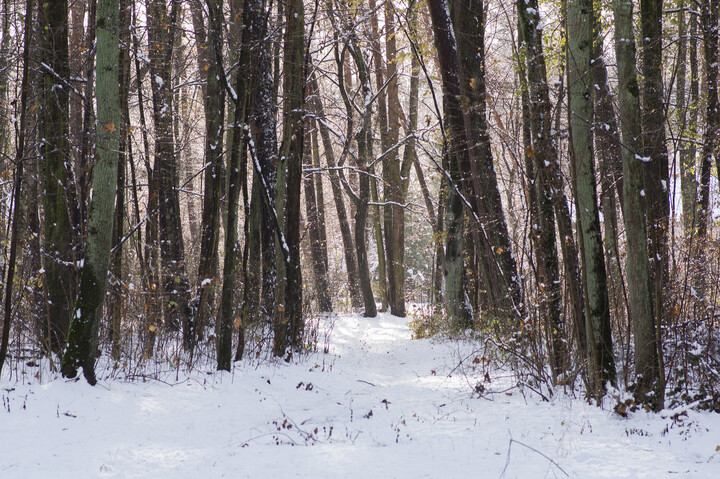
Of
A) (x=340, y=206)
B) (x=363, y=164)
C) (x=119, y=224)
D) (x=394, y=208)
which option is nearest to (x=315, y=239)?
(x=340, y=206)

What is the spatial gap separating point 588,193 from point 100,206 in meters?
5.00

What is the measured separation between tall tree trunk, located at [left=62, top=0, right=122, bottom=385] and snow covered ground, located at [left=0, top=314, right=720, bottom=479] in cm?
44

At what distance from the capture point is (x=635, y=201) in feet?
16.4

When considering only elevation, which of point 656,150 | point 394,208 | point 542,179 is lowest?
point 542,179

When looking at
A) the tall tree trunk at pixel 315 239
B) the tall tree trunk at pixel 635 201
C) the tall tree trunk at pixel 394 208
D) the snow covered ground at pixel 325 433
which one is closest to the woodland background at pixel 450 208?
the tall tree trunk at pixel 635 201

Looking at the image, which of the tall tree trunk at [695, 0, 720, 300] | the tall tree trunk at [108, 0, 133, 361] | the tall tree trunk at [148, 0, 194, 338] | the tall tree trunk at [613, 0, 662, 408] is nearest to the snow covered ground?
the tall tree trunk at [613, 0, 662, 408]

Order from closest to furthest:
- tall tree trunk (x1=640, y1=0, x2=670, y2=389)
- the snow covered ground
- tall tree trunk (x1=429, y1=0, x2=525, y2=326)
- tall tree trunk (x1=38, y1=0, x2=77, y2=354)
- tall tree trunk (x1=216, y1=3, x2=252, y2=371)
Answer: the snow covered ground → tall tree trunk (x1=640, y1=0, x2=670, y2=389) → tall tree trunk (x1=38, y1=0, x2=77, y2=354) → tall tree trunk (x1=216, y1=3, x2=252, y2=371) → tall tree trunk (x1=429, y1=0, x2=525, y2=326)

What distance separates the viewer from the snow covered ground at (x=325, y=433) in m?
3.91

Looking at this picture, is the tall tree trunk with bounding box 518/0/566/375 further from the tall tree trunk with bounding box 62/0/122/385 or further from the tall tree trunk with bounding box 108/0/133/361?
the tall tree trunk with bounding box 108/0/133/361

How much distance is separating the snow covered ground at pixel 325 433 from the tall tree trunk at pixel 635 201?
65cm

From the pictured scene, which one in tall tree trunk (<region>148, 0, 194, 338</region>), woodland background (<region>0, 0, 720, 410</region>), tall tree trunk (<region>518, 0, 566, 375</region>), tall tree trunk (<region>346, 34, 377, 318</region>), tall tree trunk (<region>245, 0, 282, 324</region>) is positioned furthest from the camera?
tall tree trunk (<region>346, 34, 377, 318</region>)

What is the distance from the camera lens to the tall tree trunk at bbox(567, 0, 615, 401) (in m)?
5.30

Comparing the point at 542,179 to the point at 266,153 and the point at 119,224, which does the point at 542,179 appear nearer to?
the point at 266,153

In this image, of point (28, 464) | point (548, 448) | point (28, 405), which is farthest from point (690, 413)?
point (28, 405)
